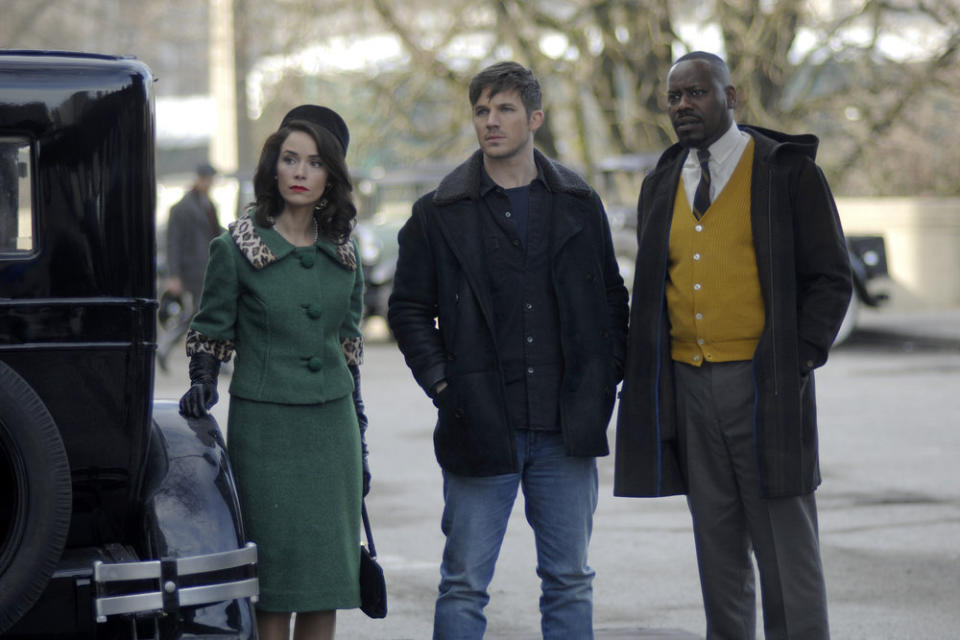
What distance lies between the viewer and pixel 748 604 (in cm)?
438

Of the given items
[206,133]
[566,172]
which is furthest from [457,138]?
[206,133]

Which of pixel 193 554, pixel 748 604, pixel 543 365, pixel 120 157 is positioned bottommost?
pixel 748 604

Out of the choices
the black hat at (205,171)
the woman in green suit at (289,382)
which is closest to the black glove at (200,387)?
the woman in green suit at (289,382)

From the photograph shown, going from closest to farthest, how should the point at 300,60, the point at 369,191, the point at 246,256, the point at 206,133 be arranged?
the point at 246,256 < the point at 369,191 < the point at 300,60 < the point at 206,133

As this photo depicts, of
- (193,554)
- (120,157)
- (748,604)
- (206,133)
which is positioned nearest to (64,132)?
(120,157)

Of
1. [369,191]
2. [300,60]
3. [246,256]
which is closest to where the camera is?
[246,256]

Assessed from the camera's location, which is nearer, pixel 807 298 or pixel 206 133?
pixel 807 298

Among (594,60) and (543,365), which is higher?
(594,60)

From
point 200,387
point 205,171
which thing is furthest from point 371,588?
point 205,171

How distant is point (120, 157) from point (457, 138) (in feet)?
61.7

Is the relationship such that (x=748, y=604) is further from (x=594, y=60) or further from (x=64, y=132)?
(x=594, y=60)

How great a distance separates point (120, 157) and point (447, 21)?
18.3 m

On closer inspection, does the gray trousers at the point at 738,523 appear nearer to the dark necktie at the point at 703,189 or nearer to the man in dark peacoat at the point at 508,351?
the man in dark peacoat at the point at 508,351

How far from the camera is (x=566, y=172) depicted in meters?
4.38
